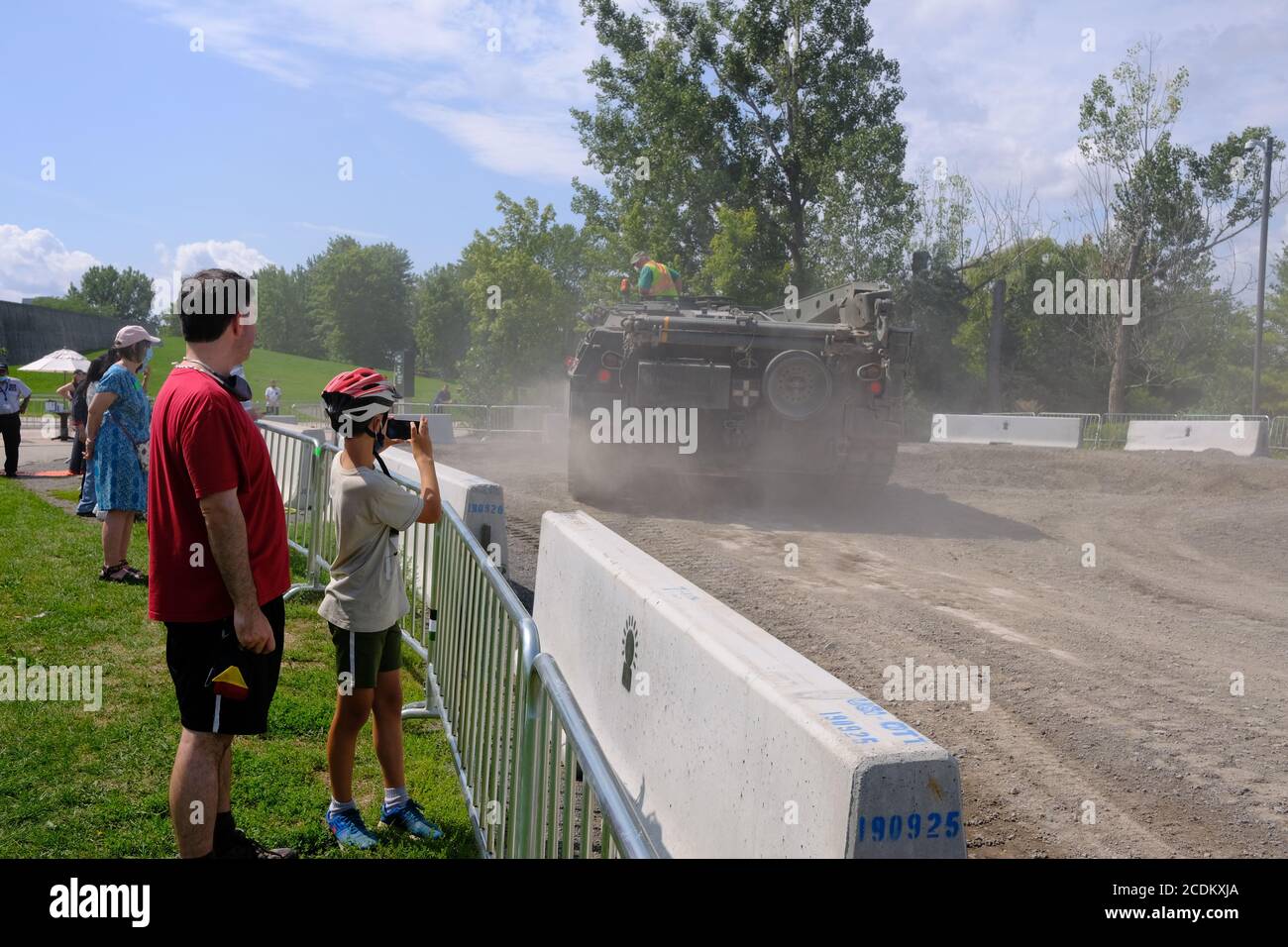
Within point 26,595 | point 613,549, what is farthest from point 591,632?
point 26,595

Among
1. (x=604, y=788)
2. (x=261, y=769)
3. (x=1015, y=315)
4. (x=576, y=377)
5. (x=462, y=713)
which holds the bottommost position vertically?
(x=261, y=769)

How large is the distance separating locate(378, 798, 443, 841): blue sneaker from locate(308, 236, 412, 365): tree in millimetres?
106809

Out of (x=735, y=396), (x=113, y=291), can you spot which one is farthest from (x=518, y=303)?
(x=113, y=291)

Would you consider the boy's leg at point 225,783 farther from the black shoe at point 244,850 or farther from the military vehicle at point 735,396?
the military vehicle at point 735,396

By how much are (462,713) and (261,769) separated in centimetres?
102

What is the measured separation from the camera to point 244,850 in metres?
3.75

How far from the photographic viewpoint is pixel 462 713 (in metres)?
4.49

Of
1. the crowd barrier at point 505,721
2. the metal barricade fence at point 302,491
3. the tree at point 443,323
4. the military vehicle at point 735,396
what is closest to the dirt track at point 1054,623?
the military vehicle at point 735,396

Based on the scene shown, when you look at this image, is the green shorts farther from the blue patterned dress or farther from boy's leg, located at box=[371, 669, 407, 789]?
the blue patterned dress

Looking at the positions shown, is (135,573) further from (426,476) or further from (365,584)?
(426,476)

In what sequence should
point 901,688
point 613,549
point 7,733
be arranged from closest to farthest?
point 7,733 < point 613,549 < point 901,688

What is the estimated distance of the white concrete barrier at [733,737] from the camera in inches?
102

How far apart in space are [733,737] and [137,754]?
3038 mm
